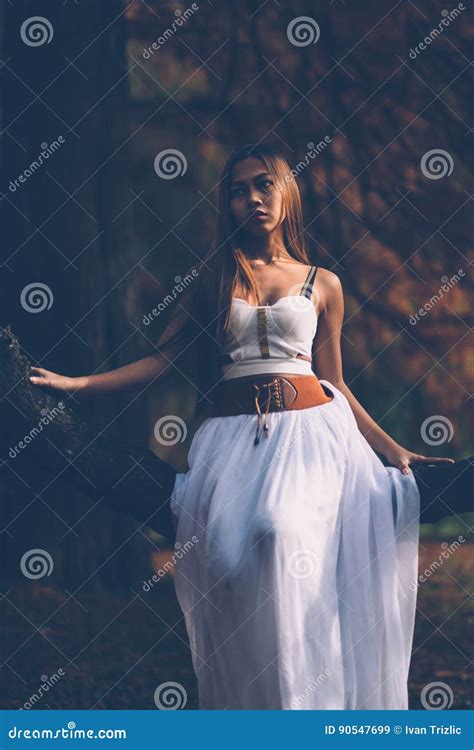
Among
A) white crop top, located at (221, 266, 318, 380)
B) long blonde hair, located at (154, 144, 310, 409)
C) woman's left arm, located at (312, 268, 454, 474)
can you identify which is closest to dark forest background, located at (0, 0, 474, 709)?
long blonde hair, located at (154, 144, 310, 409)

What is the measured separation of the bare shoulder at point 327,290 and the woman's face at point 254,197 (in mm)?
298

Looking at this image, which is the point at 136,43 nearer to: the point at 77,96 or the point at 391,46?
the point at 77,96

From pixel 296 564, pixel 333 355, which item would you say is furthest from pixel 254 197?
pixel 296 564

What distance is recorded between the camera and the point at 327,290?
501cm

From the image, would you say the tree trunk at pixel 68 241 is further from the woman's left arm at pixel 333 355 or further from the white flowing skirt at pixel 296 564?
the woman's left arm at pixel 333 355

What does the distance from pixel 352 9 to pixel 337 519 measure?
2321mm

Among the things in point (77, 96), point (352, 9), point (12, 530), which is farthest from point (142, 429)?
point (352, 9)

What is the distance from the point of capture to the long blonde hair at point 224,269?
4891mm

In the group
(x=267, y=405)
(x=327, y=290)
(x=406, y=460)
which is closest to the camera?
(x=267, y=405)

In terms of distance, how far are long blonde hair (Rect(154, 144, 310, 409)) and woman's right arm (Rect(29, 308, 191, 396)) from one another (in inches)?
1.4

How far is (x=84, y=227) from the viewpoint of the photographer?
5359 mm

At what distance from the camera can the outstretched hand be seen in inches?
192

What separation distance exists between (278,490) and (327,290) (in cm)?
92

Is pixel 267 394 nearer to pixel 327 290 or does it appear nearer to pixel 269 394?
pixel 269 394
